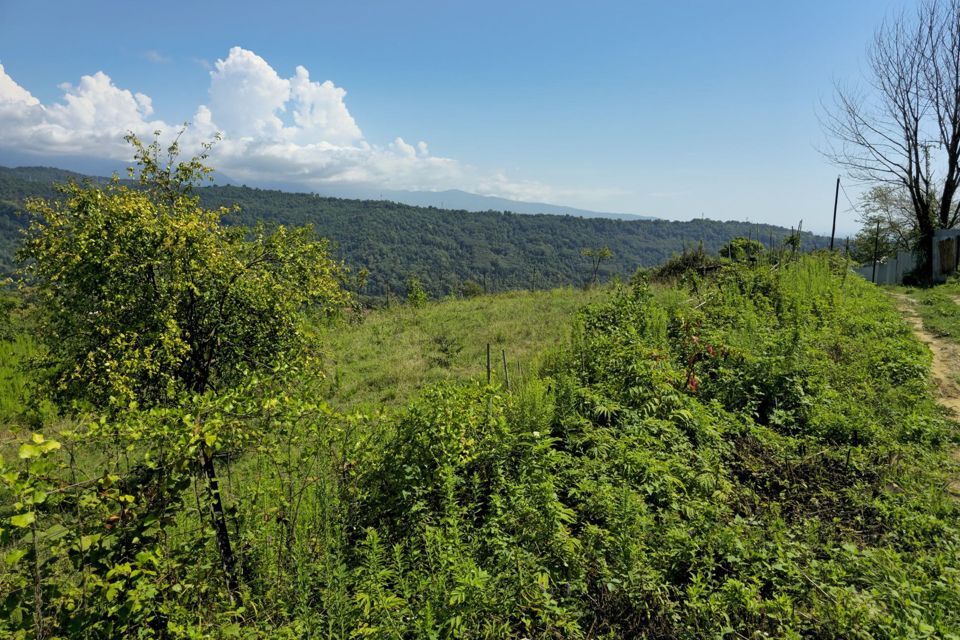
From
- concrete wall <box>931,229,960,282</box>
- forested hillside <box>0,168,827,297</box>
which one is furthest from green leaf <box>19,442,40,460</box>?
forested hillside <box>0,168,827,297</box>

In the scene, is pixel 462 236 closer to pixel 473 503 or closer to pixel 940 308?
pixel 940 308

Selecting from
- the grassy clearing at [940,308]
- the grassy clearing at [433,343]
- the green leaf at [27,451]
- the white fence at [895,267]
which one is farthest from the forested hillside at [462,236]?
the green leaf at [27,451]

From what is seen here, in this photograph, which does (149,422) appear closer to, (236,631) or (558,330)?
(236,631)

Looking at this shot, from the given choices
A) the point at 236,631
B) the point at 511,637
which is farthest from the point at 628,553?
the point at 236,631

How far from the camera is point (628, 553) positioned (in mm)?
3357

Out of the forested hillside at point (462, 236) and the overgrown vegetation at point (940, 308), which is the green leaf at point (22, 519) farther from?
the forested hillside at point (462, 236)

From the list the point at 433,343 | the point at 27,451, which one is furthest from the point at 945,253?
the point at 27,451

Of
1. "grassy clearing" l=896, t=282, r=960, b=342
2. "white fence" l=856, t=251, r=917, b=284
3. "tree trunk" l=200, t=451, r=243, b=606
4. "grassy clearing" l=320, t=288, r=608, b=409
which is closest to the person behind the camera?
"tree trunk" l=200, t=451, r=243, b=606

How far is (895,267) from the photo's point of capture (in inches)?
926

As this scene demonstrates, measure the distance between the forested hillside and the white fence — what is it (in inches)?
3362

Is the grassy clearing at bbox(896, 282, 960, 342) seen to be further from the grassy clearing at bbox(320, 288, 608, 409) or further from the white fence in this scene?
the grassy clearing at bbox(320, 288, 608, 409)

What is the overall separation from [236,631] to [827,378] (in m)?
7.66

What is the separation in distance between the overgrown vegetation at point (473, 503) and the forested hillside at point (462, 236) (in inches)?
3952

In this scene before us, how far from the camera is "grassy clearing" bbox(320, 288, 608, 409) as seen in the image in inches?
454
